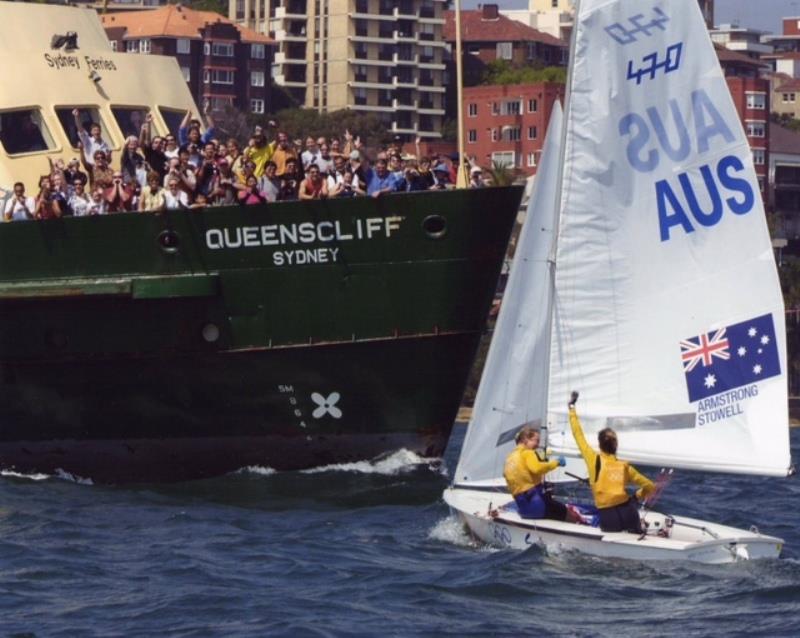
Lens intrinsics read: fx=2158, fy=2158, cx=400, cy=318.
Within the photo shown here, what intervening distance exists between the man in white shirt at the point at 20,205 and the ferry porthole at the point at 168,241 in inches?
72.8

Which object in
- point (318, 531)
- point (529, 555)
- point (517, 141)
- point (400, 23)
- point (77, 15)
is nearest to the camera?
point (529, 555)

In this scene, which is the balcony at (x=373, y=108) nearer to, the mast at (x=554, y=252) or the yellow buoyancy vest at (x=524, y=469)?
the mast at (x=554, y=252)

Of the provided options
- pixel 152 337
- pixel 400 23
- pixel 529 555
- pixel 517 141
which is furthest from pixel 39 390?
pixel 400 23

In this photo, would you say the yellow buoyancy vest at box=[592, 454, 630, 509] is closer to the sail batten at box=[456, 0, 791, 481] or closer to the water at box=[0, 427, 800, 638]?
the water at box=[0, 427, 800, 638]

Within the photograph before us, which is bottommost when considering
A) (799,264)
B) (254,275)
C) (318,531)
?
(799,264)

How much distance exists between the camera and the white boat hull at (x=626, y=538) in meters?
19.7

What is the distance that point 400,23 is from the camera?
13825 centimetres

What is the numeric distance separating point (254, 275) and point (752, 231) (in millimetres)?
7842

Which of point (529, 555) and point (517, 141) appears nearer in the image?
point (529, 555)

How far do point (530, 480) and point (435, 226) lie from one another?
654 centimetres

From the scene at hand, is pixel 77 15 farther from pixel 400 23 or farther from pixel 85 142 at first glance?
pixel 400 23

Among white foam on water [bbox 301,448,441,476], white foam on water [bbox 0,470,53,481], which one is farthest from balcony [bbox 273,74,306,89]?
white foam on water [bbox 301,448,441,476]

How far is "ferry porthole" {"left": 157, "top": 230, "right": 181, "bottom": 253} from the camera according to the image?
88.1ft

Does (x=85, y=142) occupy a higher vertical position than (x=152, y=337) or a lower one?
higher
